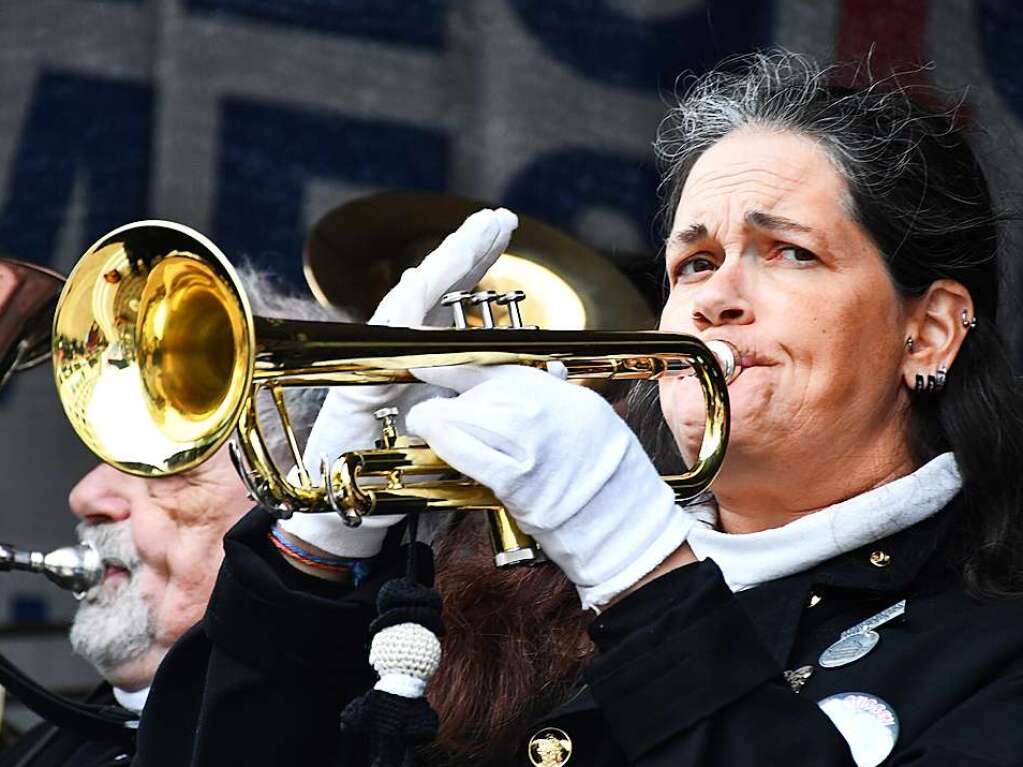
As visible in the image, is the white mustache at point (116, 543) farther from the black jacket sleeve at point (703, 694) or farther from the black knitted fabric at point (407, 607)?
the black jacket sleeve at point (703, 694)

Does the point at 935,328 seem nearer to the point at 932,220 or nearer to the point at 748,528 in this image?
the point at 932,220

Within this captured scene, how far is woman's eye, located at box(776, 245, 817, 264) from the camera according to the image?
280 cm

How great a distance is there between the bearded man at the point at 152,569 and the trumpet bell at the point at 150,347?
3.57 feet

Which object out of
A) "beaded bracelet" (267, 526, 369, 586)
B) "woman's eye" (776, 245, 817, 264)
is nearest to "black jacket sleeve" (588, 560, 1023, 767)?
"beaded bracelet" (267, 526, 369, 586)

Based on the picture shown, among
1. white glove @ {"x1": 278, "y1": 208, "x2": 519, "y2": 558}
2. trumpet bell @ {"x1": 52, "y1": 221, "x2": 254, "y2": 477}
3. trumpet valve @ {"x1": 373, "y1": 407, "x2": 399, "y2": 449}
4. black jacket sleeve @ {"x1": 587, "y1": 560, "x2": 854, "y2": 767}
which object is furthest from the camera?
white glove @ {"x1": 278, "y1": 208, "x2": 519, "y2": 558}

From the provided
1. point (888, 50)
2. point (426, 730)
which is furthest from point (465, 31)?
point (426, 730)

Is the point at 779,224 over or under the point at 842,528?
over

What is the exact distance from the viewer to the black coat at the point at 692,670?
230 centimetres

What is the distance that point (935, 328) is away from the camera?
2920mm

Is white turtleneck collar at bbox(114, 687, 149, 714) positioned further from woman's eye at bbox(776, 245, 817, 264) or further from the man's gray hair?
woman's eye at bbox(776, 245, 817, 264)

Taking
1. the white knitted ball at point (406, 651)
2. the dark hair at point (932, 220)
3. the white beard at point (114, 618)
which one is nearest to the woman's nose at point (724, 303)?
the dark hair at point (932, 220)

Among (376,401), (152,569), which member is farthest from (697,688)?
(152,569)

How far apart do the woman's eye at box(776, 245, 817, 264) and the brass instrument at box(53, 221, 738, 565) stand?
265 mm

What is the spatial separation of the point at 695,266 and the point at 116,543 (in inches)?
57.3
